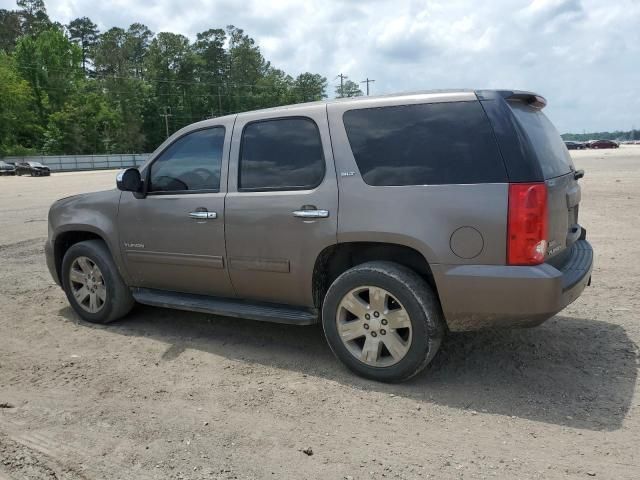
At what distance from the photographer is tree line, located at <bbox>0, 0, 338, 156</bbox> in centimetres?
7294

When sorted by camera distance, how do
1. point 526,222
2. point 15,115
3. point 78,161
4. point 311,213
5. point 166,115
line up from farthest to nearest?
point 166,115
point 15,115
point 78,161
point 311,213
point 526,222

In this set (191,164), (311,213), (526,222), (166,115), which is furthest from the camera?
(166,115)

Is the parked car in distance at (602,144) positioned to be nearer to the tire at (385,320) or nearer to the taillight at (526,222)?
the taillight at (526,222)

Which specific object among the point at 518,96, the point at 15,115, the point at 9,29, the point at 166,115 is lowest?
the point at 518,96

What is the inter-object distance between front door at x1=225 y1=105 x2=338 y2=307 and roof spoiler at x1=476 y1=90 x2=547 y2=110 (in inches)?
43.3

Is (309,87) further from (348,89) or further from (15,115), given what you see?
(15,115)

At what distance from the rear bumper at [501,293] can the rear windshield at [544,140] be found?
2.15 ft

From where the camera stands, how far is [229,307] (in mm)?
4332

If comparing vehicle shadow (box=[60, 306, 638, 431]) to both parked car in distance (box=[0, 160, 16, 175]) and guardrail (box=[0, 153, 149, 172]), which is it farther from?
guardrail (box=[0, 153, 149, 172])

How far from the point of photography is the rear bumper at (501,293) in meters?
3.22

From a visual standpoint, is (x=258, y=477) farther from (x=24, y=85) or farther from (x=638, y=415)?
(x=24, y=85)

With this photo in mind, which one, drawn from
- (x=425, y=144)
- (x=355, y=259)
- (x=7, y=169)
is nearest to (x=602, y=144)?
(x=7, y=169)

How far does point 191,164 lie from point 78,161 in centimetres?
6722

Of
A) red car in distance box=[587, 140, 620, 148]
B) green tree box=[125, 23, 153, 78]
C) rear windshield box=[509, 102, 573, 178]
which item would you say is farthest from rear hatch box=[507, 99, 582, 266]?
green tree box=[125, 23, 153, 78]
